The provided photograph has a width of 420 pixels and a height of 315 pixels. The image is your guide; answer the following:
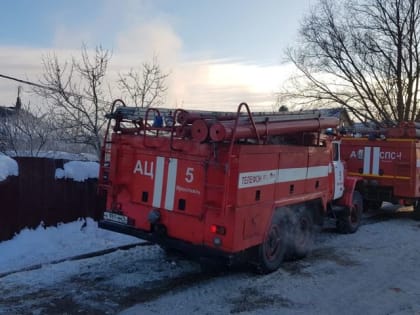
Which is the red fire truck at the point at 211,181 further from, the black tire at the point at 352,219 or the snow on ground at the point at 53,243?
the black tire at the point at 352,219

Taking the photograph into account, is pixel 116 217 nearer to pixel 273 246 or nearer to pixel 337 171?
pixel 273 246

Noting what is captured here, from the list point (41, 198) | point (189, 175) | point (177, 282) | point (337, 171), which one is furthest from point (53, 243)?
point (337, 171)

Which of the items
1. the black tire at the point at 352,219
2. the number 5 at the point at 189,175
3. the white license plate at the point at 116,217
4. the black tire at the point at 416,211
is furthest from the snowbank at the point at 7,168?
the black tire at the point at 416,211

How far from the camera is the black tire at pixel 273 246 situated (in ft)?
23.4

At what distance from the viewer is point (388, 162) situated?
13.8 m

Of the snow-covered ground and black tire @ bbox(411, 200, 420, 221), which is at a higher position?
black tire @ bbox(411, 200, 420, 221)

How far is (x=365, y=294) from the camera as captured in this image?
6441mm

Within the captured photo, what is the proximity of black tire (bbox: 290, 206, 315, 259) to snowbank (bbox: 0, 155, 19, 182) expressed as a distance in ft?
15.8

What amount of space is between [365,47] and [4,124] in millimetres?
20034

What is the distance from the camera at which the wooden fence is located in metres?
7.91

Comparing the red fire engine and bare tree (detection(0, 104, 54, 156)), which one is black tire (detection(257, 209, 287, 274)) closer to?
the red fire engine

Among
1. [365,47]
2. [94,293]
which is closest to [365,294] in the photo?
[94,293]

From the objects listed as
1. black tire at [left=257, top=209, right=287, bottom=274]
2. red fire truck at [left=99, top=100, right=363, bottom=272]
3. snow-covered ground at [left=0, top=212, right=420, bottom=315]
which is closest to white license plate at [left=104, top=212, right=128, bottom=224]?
red fire truck at [left=99, top=100, right=363, bottom=272]

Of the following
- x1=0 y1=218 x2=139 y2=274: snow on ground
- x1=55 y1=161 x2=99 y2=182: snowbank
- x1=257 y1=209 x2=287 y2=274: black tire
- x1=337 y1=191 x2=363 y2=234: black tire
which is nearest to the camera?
x1=257 y1=209 x2=287 y2=274: black tire
